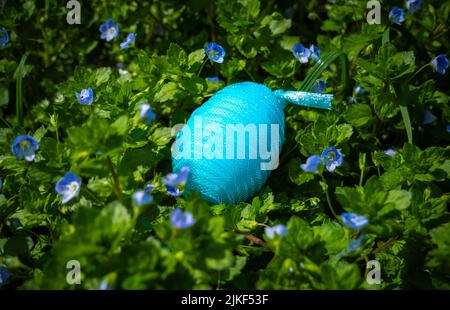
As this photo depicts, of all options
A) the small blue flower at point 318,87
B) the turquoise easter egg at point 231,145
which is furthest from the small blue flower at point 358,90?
the turquoise easter egg at point 231,145

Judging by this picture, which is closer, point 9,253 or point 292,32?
point 9,253

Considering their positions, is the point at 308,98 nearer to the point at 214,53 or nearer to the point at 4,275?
the point at 214,53

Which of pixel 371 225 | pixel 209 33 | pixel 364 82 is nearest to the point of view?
pixel 371 225

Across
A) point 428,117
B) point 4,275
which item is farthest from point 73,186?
point 428,117

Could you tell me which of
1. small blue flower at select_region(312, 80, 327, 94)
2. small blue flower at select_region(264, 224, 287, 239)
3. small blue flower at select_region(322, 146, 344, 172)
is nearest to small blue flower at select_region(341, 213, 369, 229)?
small blue flower at select_region(264, 224, 287, 239)

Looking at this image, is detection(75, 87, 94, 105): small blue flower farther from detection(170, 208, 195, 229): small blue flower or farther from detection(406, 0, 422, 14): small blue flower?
detection(406, 0, 422, 14): small blue flower
